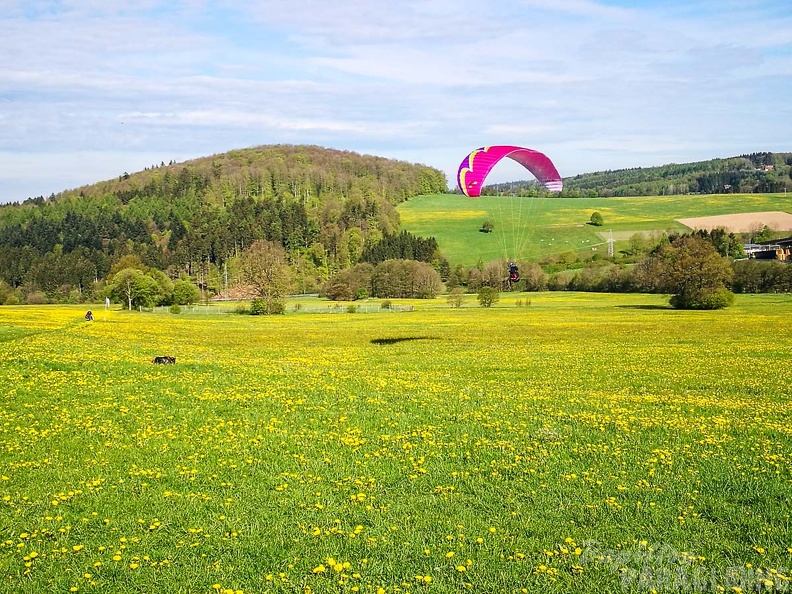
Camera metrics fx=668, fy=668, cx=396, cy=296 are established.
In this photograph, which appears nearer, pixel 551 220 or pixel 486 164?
pixel 486 164

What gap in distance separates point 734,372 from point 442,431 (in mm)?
16214

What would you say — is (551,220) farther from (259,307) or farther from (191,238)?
(259,307)

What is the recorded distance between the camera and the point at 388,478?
12781 mm

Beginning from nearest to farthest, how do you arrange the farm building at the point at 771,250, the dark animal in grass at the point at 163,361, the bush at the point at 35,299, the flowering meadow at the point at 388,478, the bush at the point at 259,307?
the flowering meadow at the point at 388,478 → the dark animal in grass at the point at 163,361 → the bush at the point at 259,307 → the farm building at the point at 771,250 → the bush at the point at 35,299

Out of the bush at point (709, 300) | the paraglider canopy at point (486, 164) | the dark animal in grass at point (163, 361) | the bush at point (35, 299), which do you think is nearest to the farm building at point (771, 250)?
the bush at point (709, 300)

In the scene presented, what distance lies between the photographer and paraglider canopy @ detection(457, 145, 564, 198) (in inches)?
1411

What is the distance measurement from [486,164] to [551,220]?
446ft

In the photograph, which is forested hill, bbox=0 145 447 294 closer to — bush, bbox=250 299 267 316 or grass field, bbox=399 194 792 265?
grass field, bbox=399 194 792 265

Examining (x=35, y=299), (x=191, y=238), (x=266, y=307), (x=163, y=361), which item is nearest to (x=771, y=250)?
Answer: (x=266, y=307)

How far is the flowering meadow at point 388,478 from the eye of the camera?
901cm

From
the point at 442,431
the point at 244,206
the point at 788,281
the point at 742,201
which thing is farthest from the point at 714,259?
the point at 244,206

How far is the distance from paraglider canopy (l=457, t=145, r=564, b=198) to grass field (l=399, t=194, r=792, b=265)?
334ft

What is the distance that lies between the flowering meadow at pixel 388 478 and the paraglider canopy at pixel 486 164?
12678 millimetres

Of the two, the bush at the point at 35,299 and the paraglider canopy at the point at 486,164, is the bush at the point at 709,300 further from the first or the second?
the bush at the point at 35,299
